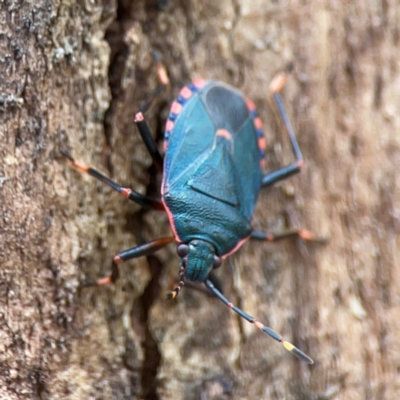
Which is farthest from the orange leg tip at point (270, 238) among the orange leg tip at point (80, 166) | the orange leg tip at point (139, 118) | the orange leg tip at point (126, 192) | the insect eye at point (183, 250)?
the orange leg tip at point (80, 166)

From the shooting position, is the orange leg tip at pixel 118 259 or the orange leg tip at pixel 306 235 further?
the orange leg tip at pixel 306 235

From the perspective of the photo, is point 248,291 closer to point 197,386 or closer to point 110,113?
point 197,386

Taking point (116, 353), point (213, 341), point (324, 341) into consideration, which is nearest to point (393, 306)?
point (324, 341)

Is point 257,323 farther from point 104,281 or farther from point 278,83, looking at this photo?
point 278,83

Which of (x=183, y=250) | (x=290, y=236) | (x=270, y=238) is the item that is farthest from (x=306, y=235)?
(x=183, y=250)

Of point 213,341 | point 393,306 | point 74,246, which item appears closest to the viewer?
point 74,246

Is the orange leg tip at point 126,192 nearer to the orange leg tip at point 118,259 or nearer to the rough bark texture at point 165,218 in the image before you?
the rough bark texture at point 165,218
